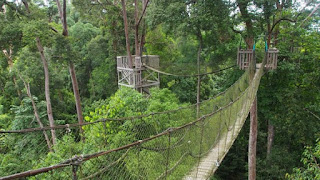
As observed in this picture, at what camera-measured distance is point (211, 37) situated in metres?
6.78

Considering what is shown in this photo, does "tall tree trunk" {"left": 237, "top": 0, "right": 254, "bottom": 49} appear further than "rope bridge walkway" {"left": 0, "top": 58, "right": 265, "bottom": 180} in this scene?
Yes

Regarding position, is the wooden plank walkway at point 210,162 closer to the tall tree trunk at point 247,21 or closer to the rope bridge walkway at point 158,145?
the rope bridge walkway at point 158,145

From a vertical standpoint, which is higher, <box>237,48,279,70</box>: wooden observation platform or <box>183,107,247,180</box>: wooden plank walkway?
<box>237,48,279,70</box>: wooden observation platform

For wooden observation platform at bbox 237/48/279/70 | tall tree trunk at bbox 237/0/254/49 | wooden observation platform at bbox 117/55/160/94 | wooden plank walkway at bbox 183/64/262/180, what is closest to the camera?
wooden plank walkway at bbox 183/64/262/180

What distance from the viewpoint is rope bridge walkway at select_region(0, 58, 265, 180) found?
7.59ft

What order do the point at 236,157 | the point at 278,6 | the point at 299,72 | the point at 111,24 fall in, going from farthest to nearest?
the point at 111,24
the point at 236,157
the point at 299,72
the point at 278,6

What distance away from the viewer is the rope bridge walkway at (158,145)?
231 centimetres

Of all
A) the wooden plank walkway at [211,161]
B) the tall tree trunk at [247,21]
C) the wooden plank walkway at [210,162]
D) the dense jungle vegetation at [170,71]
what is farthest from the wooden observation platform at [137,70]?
the wooden plank walkway at [210,162]

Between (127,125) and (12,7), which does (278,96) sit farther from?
(12,7)

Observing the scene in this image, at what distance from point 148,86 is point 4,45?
11.7ft

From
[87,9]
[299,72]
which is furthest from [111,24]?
[299,72]

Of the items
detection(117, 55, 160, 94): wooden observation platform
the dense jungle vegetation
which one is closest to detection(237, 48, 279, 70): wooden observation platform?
the dense jungle vegetation

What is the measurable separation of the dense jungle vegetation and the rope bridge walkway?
0.05 metres

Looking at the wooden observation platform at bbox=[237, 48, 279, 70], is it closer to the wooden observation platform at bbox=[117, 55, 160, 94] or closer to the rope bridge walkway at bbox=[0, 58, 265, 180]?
the rope bridge walkway at bbox=[0, 58, 265, 180]
